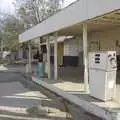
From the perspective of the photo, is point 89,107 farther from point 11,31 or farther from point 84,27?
point 11,31

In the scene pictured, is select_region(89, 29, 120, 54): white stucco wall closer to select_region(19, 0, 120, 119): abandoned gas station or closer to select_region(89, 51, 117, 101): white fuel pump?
select_region(19, 0, 120, 119): abandoned gas station

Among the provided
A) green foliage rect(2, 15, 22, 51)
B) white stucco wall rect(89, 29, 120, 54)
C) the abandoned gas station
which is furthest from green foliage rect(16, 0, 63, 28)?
white stucco wall rect(89, 29, 120, 54)

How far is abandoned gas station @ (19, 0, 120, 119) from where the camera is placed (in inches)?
511

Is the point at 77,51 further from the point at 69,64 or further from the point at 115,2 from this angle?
the point at 115,2

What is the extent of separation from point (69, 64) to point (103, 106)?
29.6 meters

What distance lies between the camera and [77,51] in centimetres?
3903

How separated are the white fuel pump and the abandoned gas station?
293 mm

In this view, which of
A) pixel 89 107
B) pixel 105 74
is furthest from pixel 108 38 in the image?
pixel 89 107

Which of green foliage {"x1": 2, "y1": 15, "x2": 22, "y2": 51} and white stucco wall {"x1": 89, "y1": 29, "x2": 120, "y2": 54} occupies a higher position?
green foliage {"x1": 2, "y1": 15, "x2": 22, "y2": 51}

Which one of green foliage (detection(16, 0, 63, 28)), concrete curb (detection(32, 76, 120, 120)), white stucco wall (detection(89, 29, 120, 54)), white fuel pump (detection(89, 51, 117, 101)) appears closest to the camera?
concrete curb (detection(32, 76, 120, 120))

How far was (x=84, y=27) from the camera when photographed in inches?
613

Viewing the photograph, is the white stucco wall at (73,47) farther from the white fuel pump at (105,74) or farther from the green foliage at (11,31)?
the white fuel pump at (105,74)

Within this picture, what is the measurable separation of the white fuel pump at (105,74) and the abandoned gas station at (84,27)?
293 mm

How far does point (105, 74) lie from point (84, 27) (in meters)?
3.75
